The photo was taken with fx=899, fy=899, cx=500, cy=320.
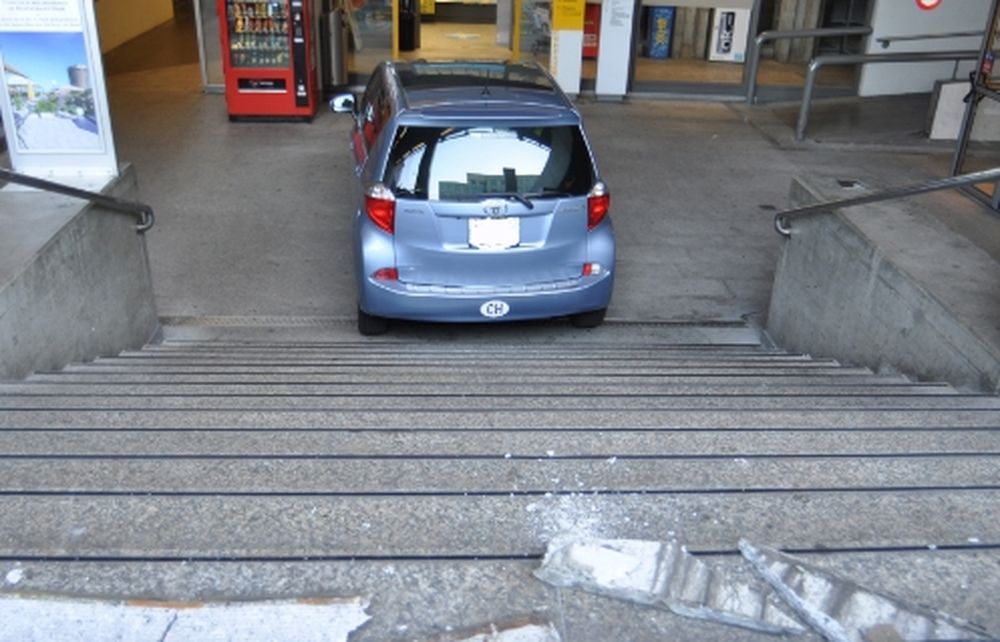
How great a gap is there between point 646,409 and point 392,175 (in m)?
2.57

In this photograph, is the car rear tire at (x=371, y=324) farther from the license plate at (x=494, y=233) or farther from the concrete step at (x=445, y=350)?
the license plate at (x=494, y=233)

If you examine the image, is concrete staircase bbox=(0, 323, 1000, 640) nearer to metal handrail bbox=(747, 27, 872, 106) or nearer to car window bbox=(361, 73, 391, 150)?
car window bbox=(361, 73, 391, 150)

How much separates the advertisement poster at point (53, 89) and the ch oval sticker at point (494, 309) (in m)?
2.57

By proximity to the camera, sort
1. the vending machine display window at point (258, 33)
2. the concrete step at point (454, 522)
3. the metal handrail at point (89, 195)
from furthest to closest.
Answer: the vending machine display window at point (258, 33)
the metal handrail at point (89, 195)
the concrete step at point (454, 522)

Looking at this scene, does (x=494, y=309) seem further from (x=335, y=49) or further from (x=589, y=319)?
(x=335, y=49)

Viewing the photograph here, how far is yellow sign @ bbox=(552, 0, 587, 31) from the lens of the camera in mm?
12719

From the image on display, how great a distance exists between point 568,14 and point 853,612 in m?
11.9

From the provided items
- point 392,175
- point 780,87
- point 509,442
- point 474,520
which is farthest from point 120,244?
point 780,87

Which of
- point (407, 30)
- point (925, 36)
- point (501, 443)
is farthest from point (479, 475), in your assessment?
point (407, 30)

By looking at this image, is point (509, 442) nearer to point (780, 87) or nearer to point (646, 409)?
point (646, 409)

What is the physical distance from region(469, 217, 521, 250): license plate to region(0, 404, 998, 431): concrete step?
202 cm

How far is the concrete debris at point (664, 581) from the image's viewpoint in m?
2.03

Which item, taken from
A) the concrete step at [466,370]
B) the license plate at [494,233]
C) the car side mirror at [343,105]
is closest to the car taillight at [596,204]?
the license plate at [494,233]

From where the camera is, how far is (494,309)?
18.6 ft
